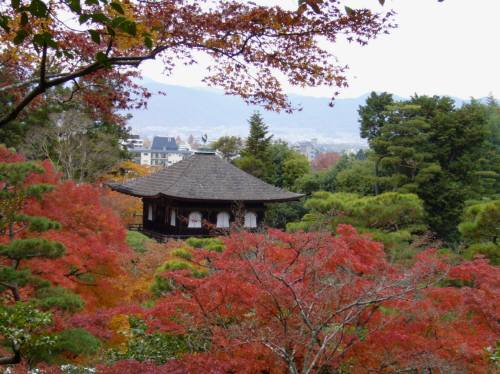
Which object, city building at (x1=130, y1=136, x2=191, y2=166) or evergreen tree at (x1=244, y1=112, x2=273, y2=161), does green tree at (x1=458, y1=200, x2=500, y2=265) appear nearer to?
evergreen tree at (x1=244, y1=112, x2=273, y2=161)

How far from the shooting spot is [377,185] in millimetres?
23578

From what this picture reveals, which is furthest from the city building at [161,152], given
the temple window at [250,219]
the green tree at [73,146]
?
the temple window at [250,219]

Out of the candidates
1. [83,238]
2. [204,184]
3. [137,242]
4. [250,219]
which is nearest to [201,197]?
[204,184]

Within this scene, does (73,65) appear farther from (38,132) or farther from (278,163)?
(278,163)

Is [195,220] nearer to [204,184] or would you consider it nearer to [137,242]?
[204,184]

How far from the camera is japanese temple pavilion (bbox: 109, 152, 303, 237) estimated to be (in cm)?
1839

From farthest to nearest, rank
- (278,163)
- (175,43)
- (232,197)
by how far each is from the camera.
→ (278,163) → (232,197) → (175,43)

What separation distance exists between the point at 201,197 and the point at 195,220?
3.75ft

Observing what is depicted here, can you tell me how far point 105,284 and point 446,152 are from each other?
17288 mm

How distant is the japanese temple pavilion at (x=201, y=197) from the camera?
18.4 metres

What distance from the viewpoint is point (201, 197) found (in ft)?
59.2

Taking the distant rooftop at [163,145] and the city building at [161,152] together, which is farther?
the distant rooftop at [163,145]

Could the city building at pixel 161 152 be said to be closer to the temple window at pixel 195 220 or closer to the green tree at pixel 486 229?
the temple window at pixel 195 220

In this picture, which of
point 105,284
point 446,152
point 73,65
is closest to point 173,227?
point 105,284
